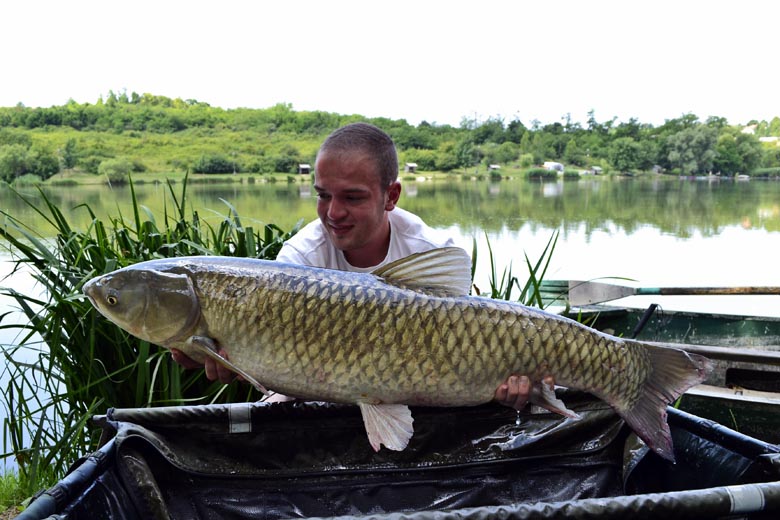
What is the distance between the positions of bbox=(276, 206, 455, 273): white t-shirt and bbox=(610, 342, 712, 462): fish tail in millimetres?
694

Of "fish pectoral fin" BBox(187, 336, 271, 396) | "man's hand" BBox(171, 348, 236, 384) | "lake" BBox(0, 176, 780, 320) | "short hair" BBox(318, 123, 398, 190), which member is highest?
"short hair" BBox(318, 123, 398, 190)

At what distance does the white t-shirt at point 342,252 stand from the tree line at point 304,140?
16686 millimetres

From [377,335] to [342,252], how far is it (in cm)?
63

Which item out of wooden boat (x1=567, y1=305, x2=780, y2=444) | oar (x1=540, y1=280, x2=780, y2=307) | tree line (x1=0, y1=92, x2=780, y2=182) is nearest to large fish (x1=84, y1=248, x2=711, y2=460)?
wooden boat (x1=567, y1=305, x2=780, y2=444)

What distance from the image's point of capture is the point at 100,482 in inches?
40.2

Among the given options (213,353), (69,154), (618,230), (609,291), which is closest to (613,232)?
(618,230)

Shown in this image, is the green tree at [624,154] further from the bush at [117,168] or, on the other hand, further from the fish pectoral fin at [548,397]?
the fish pectoral fin at [548,397]

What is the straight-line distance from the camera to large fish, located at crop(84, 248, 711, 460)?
1.16 m

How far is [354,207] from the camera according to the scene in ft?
5.20

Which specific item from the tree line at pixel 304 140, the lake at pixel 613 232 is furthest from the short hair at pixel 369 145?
the tree line at pixel 304 140

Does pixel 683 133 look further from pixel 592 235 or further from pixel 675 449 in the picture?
pixel 675 449

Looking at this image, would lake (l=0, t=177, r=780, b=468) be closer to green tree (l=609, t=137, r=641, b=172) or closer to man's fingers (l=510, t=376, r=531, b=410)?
man's fingers (l=510, t=376, r=531, b=410)

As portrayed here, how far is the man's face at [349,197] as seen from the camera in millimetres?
1560

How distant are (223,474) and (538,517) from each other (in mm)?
705
